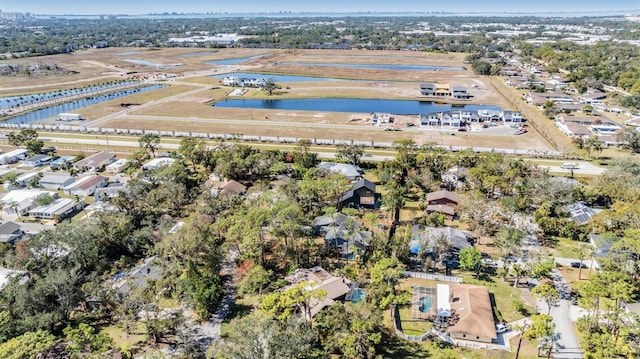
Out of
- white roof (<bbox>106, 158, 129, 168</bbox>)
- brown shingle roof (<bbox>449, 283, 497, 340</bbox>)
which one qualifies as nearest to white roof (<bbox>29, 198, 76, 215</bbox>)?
white roof (<bbox>106, 158, 129, 168</bbox>)

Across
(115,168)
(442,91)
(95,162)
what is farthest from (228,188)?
(442,91)

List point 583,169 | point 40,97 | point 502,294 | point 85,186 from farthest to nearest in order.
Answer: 1. point 40,97
2. point 583,169
3. point 85,186
4. point 502,294

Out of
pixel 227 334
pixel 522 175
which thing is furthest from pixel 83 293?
Answer: pixel 522 175

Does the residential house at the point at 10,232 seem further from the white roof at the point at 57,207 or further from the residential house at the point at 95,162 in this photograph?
the residential house at the point at 95,162

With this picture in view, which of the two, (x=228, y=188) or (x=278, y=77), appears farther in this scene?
(x=278, y=77)

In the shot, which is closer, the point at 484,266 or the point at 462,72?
the point at 484,266

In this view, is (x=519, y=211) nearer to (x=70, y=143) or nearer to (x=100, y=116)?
(x=70, y=143)

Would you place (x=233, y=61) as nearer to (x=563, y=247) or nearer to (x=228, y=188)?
(x=228, y=188)
